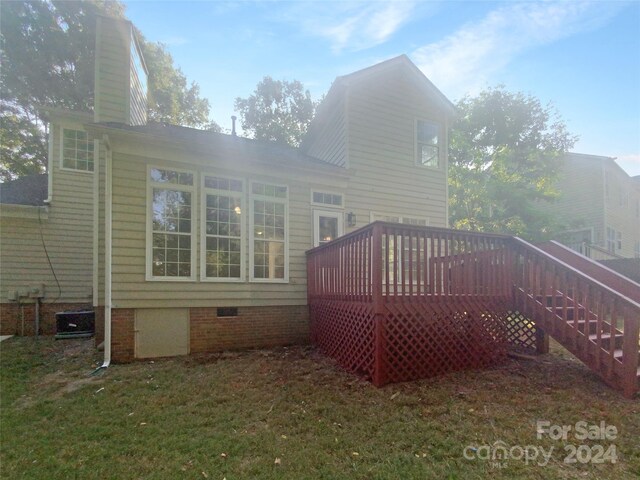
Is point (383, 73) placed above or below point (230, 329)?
above

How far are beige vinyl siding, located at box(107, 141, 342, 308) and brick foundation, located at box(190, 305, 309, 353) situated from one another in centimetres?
18

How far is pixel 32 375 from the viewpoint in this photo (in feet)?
16.9

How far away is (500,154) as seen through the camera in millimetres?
16328

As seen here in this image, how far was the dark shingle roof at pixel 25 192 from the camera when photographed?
9336 mm

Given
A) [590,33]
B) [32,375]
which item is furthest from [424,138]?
[32,375]

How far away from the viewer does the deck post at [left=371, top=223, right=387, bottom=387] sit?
4.20 meters

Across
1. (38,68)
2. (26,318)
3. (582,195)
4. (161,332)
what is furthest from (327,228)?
(582,195)

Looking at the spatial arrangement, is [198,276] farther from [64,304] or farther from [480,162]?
[480,162]

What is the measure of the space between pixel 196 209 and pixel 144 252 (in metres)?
1.24

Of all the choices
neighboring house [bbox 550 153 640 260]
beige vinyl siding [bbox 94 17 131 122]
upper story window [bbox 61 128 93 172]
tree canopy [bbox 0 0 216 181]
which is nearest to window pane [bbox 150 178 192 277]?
beige vinyl siding [bbox 94 17 131 122]

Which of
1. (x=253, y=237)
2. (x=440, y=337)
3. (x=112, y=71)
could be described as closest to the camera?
(x=440, y=337)

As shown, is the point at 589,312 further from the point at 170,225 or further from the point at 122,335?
the point at 122,335

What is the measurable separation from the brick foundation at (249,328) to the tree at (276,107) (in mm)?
18603

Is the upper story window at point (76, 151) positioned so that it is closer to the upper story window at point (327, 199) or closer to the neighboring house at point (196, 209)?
the neighboring house at point (196, 209)
